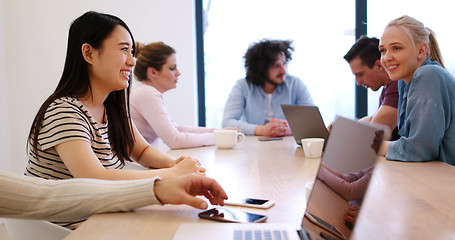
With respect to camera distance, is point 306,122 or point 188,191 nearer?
point 188,191

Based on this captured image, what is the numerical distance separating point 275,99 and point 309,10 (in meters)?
1.00

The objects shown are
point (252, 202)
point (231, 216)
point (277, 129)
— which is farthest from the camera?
point (277, 129)

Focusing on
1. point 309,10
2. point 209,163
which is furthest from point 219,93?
point 209,163

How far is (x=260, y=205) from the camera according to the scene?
949 mm

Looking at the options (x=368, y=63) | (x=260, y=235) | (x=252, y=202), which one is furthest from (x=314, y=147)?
(x=368, y=63)

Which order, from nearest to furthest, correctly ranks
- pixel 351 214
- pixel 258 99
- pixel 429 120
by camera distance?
pixel 351 214
pixel 429 120
pixel 258 99

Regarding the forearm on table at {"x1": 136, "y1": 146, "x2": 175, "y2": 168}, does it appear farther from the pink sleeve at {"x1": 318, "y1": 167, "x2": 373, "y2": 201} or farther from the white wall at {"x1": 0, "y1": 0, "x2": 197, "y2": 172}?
the white wall at {"x1": 0, "y1": 0, "x2": 197, "y2": 172}

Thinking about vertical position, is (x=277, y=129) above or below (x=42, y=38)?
below

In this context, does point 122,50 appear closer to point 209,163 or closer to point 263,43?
point 209,163

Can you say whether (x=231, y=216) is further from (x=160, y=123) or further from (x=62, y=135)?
(x=160, y=123)

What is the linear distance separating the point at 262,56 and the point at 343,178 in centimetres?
259

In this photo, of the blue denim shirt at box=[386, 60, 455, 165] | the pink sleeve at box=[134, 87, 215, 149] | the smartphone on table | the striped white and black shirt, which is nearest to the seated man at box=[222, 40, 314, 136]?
the pink sleeve at box=[134, 87, 215, 149]

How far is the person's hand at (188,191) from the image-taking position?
34.6 inches

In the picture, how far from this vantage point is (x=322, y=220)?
0.69 m
